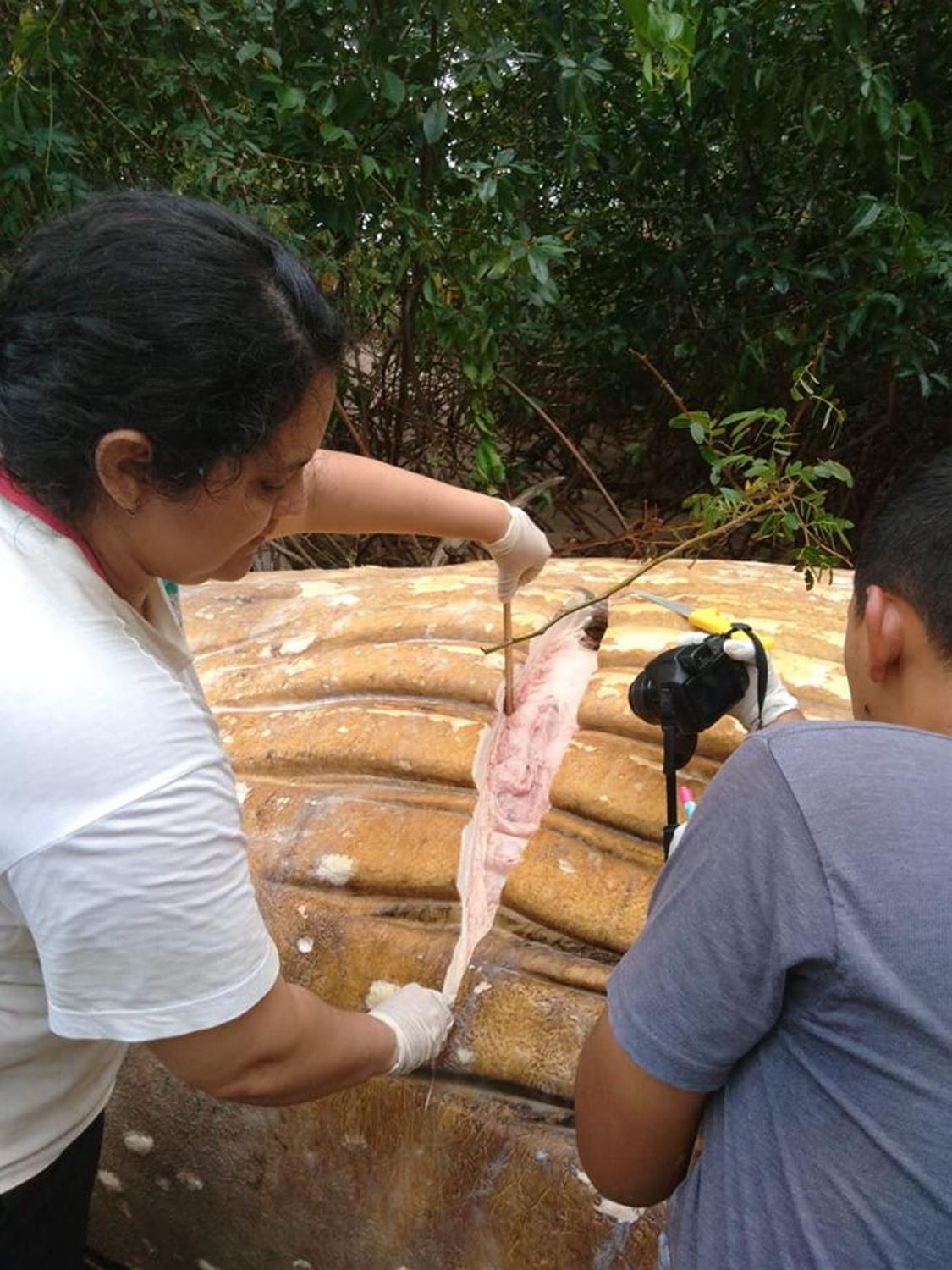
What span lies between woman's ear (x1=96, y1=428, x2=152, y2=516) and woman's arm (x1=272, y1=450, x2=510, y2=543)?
63cm

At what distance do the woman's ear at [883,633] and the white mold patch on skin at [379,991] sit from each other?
86cm

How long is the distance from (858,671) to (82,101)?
2.73m

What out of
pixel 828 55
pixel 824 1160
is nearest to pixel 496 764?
pixel 824 1160

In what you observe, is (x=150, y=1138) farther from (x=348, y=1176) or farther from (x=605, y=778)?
(x=605, y=778)

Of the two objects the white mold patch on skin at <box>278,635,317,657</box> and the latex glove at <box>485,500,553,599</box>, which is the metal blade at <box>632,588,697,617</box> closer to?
the latex glove at <box>485,500,553,599</box>

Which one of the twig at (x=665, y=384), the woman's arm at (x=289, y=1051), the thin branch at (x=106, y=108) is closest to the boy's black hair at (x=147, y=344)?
the woman's arm at (x=289, y=1051)

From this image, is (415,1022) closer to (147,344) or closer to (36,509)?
(36,509)

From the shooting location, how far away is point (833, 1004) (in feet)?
2.48

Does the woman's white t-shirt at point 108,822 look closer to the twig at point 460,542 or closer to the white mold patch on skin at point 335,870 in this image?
the white mold patch on skin at point 335,870

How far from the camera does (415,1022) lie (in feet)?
4.32

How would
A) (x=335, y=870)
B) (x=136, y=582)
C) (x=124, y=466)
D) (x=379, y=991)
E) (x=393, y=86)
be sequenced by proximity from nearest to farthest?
(x=124, y=466) < (x=136, y=582) < (x=379, y=991) < (x=335, y=870) < (x=393, y=86)

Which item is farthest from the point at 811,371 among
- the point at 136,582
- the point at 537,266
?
the point at 136,582

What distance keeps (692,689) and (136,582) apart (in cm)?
83

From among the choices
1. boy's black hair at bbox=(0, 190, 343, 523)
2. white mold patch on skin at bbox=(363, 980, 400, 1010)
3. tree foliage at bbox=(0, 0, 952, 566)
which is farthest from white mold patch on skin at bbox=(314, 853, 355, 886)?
tree foliage at bbox=(0, 0, 952, 566)
